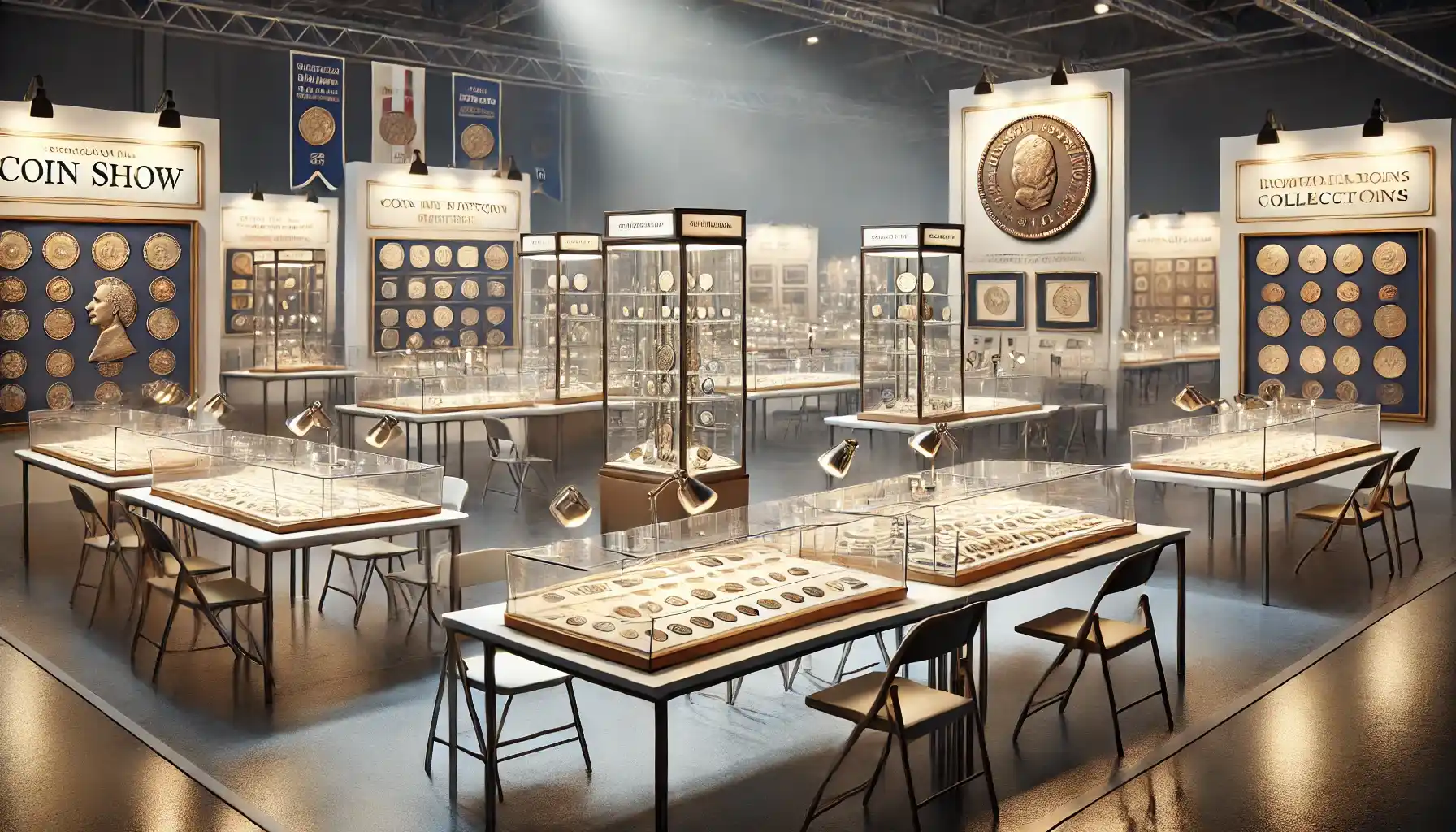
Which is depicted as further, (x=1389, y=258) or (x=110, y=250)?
(x=1389, y=258)

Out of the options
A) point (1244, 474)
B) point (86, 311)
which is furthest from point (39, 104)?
point (1244, 474)

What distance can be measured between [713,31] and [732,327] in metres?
14.4

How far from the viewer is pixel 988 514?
6.17 metres

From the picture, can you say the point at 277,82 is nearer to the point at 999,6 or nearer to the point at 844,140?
the point at 999,6

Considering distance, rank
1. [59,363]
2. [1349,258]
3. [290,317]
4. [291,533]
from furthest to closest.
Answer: [290,317] → [1349,258] → [59,363] → [291,533]

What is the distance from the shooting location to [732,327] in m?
8.70

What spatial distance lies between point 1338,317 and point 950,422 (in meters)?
4.11

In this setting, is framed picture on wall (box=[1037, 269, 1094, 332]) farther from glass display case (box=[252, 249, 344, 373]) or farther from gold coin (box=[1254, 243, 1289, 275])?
glass display case (box=[252, 249, 344, 373])

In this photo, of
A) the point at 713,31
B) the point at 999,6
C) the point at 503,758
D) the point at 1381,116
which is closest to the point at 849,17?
the point at 999,6

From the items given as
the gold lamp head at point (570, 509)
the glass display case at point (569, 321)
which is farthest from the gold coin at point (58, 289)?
the gold lamp head at point (570, 509)

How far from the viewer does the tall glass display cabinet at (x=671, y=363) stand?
27.4 ft

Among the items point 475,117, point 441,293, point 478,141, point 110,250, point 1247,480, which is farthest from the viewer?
point 478,141

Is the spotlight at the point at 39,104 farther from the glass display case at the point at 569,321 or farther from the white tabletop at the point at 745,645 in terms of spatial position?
the white tabletop at the point at 745,645

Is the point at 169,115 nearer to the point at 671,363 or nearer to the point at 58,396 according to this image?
the point at 58,396
